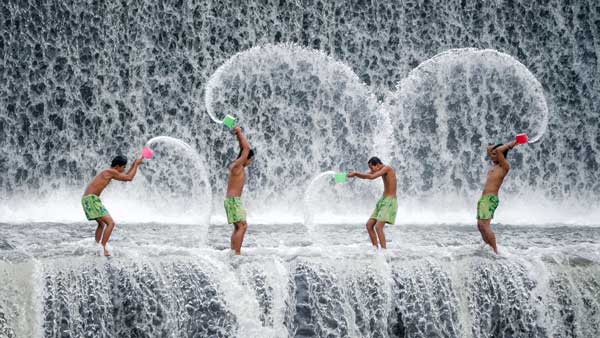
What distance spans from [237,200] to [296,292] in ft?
3.81

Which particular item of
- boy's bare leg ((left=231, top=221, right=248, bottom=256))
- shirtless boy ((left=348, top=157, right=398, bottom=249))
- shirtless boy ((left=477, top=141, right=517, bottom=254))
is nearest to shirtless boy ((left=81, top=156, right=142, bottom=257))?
boy's bare leg ((left=231, top=221, right=248, bottom=256))

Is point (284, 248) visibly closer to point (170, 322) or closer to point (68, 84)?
point (170, 322)

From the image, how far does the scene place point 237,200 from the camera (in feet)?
33.5

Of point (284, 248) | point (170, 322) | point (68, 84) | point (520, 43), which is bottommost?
point (170, 322)

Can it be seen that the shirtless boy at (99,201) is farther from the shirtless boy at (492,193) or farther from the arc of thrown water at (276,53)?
the arc of thrown water at (276,53)

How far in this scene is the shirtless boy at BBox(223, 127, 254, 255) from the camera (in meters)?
10.1

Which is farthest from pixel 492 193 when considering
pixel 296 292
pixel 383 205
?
pixel 296 292

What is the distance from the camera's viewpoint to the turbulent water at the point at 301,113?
15109mm

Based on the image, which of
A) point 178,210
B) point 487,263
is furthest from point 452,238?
point 178,210

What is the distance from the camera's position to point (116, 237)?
38.9ft

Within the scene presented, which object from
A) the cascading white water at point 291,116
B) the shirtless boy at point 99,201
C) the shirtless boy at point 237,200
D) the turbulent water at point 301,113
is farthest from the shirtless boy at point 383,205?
the cascading white water at point 291,116

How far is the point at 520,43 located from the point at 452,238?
761cm

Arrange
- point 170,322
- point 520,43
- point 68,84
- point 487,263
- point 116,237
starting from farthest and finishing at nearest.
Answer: point 520,43, point 68,84, point 116,237, point 487,263, point 170,322

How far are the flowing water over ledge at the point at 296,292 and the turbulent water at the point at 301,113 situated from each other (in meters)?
0.85
